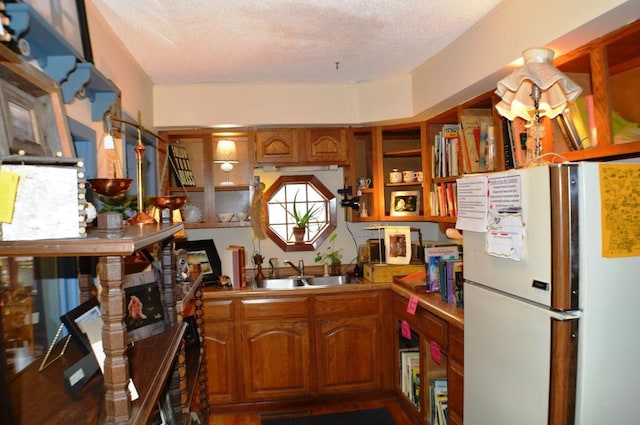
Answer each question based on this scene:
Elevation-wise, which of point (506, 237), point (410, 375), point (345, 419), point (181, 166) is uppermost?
point (181, 166)

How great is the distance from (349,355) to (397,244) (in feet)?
3.13

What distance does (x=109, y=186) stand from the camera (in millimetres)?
1185

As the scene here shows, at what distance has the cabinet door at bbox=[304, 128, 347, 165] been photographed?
3332 mm

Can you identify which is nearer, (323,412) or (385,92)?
(323,412)

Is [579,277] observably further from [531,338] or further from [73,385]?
[73,385]

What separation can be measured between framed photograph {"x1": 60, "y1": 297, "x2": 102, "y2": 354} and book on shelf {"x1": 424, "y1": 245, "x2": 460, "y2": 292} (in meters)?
2.04

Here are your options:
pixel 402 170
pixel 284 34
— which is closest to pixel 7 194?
pixel 284 34

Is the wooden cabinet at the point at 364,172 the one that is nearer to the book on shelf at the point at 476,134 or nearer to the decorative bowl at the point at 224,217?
the book on shelf at the point at 476,134

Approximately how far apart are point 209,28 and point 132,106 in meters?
0.79

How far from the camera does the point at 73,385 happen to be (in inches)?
39.7

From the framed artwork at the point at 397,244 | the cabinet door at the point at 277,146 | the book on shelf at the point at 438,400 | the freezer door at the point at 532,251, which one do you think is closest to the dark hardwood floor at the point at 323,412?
the book on shelf at the point at 438,400

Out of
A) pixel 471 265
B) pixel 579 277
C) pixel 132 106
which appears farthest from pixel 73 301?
pixel 579 277

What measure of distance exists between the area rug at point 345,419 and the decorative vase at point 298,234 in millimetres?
1434

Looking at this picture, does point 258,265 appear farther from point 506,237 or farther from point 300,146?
point 506,237
